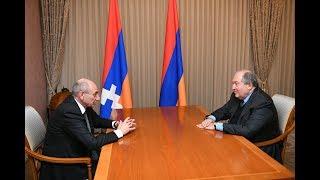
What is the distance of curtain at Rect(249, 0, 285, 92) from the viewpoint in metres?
5.39

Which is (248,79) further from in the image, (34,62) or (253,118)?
(34,62)

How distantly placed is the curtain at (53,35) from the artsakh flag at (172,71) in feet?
6.32

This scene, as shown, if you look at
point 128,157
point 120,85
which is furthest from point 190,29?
point 128,157

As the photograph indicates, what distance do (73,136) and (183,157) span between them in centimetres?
94

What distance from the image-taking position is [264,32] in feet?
17.9

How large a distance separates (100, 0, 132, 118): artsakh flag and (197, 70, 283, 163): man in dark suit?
1.25 meters

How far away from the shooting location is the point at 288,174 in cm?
158

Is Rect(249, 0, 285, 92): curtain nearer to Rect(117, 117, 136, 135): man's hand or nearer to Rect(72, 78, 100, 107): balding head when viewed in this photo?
Rect(117, 117, 136, 135): man's hand

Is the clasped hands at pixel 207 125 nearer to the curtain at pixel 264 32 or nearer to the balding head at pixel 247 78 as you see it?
the balding head at pixel 247 78

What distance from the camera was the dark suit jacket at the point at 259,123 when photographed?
2383 millimetres

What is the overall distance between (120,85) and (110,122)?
84 cm

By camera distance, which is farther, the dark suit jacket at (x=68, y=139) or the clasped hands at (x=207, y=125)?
the clasped hands at (x=207, y=125)

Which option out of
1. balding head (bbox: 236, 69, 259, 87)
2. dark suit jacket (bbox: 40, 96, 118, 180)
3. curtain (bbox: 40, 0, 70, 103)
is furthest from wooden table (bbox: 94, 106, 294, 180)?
curtain (bbox: 40, 0, 70, 103)

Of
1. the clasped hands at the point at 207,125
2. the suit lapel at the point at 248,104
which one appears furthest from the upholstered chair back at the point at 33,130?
the suit lapel at the point at 248,104
